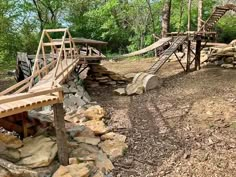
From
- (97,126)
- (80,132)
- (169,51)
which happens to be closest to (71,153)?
(80,132)

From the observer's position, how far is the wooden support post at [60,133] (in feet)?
17.6

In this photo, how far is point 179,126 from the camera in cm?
775

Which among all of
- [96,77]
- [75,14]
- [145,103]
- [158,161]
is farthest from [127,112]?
[75,14]

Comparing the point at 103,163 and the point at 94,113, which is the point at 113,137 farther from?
the point at 94,113

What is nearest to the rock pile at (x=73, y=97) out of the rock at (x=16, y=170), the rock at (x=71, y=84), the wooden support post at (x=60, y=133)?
the rock at (x=71, y=84)

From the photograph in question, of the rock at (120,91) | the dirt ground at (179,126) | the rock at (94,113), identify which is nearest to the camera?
the dirt ground at (179,126)

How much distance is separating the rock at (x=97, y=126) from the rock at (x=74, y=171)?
1693 millimetres

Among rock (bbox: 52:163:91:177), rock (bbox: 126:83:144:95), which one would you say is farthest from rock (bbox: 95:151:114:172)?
rock (bbox: 126:83:144:95)

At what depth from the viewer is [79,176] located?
16.7 feet

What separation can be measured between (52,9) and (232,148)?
63.8 ft

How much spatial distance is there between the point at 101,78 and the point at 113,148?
252 inches

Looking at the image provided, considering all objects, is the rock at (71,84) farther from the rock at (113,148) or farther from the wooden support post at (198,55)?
the wooden support post at (198,55)

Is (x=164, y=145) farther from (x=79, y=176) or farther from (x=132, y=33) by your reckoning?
(x=132, y=33)

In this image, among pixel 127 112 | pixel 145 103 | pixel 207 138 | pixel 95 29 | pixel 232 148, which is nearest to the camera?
pixel 232 148
